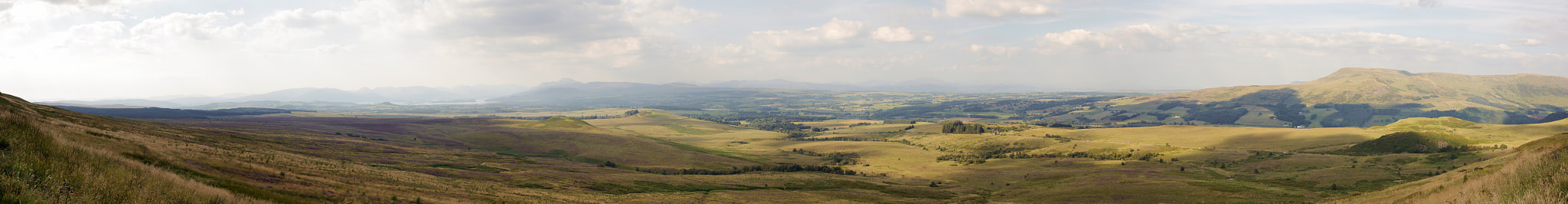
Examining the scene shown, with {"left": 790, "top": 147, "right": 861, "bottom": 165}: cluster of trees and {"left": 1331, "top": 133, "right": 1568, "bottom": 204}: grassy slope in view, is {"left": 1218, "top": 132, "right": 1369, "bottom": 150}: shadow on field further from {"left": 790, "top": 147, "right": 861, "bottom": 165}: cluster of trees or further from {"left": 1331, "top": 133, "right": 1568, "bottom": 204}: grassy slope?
{"left": 1331, "top": 133, "right": 1568, "bottom": 204}: grassy slope

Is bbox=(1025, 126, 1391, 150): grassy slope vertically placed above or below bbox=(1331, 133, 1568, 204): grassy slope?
below

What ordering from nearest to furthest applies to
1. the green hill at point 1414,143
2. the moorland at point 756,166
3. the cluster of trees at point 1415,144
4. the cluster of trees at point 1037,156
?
the moorland at point 756,166 → the cluster of trees at point 1415,144 → the green hill at point 1414,143 → the cluster of trees at point 1037,156

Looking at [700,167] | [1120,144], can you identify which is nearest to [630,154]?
[700,167]

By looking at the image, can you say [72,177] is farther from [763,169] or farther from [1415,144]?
[1415,144]

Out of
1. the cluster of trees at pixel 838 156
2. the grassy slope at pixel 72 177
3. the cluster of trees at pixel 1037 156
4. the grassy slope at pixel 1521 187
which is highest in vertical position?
the grassy slope at pixel 72 177

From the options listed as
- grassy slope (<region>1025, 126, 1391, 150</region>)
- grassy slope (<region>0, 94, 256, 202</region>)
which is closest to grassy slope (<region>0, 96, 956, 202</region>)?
grassy slope (<region>0, 94, 256, 202</region>)

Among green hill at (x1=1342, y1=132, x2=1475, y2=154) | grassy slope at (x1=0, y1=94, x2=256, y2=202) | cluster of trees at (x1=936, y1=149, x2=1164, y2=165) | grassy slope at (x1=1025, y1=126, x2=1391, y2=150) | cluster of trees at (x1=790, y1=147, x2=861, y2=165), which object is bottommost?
cluster of trees at (x1=790, y1=147, x2=861, y2=165)

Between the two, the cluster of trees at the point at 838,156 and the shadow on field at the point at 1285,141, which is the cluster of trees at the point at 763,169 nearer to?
the cluster of trees at the point at 838,156

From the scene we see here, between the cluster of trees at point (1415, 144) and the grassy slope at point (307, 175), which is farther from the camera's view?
the cluster of trees at point (1415, 144)

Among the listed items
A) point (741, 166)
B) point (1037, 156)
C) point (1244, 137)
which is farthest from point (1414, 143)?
point (741, 166)

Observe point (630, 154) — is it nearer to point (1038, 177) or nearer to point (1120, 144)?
point (1038, 177)

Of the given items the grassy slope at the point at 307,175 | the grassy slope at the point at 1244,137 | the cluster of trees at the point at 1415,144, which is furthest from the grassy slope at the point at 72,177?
the grassy slope at the point at 1244,137

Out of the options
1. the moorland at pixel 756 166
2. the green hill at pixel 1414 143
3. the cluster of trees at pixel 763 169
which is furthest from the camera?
the cluster of trees at pixel 763 169

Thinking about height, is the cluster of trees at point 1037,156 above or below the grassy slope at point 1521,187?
below
